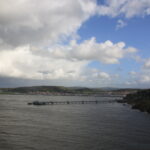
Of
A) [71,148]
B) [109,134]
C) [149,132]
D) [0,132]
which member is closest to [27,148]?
[71,148]

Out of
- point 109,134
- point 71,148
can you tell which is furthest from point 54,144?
point 109,134

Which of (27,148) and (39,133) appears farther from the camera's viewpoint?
(39,133)

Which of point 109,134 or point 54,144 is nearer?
point 54,144

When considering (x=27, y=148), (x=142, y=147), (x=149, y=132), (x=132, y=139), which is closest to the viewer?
(x=27, y=148)

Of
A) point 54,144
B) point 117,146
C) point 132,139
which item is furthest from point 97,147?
point 132,139

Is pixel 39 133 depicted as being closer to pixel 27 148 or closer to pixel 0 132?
pixel 0 132

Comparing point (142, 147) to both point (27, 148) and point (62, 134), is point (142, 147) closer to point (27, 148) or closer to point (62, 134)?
point (62, 134)

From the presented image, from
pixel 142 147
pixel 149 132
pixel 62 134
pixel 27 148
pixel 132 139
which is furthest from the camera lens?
pixel 149 132

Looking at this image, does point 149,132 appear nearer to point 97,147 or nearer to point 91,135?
point 91,135

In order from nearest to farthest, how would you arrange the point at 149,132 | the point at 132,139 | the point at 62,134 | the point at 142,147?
1. the point at 142,147
2. the point at 132,139
3. the point at 62,134
4. the point at 149,132
